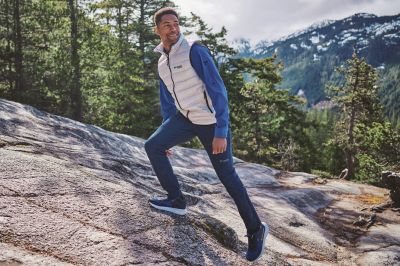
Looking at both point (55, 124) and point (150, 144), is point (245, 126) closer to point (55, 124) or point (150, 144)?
point (55, 124)

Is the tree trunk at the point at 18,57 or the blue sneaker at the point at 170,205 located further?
the tree trunk at the point at 18,57

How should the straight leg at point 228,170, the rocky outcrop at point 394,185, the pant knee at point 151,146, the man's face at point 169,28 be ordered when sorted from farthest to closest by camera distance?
1. the rocky outcrop at point 394,185
2. the pant knee at point 151,146
3. the straight leg at point 228,170
4. the man's face at point 169,28

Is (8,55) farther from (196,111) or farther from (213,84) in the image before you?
(213,84)

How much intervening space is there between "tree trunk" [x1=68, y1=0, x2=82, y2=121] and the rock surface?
9.99 meters

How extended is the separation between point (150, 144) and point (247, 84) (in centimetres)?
2533

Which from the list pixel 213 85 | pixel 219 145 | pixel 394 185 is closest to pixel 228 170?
pixel 219 145

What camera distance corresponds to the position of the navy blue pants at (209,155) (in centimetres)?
434

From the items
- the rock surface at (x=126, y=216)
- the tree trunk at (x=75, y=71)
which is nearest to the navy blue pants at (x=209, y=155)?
the rock surface at (x=126, y=216)

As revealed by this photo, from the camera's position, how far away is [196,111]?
14.2 ft

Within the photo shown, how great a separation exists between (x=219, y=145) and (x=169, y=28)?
146 cm

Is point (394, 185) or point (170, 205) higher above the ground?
point (170, 205)

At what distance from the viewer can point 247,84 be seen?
2927cm

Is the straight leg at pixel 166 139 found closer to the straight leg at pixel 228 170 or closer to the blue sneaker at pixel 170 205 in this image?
the straight leg at pixel 228 170

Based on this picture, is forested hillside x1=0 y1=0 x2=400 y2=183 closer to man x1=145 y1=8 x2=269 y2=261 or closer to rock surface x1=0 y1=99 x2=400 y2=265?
rock surface x1=0 y1=99 x2=400 y2=265
